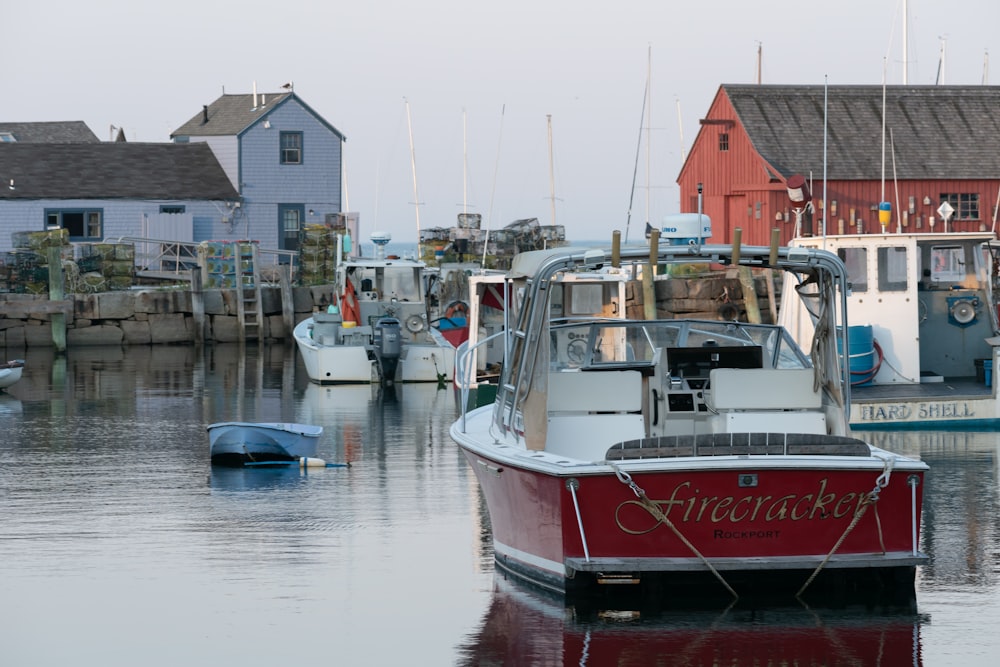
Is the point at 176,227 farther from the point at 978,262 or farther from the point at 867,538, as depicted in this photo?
the point at 867,538

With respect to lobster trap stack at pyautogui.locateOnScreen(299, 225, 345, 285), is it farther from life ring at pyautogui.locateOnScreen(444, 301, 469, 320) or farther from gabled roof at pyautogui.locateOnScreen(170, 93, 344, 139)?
life ring at pyautogui.locateOnScreen(444, 301, 469, 320)

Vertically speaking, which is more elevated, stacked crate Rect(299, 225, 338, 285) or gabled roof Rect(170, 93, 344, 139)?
gabled roof Rect(170, 93, 344, 139)

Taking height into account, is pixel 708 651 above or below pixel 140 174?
below

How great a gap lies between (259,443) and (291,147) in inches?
1384

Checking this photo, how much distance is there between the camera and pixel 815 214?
38.9 metres

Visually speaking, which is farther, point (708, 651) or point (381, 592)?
point (381, 592)

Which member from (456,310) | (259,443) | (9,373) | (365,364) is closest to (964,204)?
(456,310)

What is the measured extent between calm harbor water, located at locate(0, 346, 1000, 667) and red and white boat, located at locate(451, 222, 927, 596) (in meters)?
0.41

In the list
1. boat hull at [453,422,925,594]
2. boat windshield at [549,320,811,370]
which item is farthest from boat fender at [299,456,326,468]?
boat hull at [453,422,925,594]

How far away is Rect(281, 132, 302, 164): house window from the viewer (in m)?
50.7

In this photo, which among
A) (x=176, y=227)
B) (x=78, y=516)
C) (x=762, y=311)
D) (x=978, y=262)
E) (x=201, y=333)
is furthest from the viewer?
(x=176, y=227)

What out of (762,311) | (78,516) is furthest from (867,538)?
(762,311)

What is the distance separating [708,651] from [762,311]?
85.1 feet

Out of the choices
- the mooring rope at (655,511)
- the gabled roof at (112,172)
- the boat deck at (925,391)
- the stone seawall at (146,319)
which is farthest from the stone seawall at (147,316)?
the mooring rope at (655,511)
